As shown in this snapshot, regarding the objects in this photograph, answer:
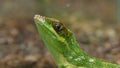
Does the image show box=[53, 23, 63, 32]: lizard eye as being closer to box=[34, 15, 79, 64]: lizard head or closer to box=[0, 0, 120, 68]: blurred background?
box=[34, 15, 79, 64]: lizard head

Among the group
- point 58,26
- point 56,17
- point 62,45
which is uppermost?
point 56,17

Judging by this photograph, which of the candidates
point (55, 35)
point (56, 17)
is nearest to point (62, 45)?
point (55, 35)

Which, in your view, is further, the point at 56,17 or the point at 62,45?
the point at 56,17

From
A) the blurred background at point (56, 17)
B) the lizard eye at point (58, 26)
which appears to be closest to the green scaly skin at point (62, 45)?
the lizard eye at point (58, 26)

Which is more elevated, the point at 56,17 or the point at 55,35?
the point at 56,17

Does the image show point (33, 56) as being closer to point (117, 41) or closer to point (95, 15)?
point (117, 41)

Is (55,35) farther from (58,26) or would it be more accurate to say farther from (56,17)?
(56,17)

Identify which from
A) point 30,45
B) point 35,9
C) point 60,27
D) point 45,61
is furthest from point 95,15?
point 60,27
